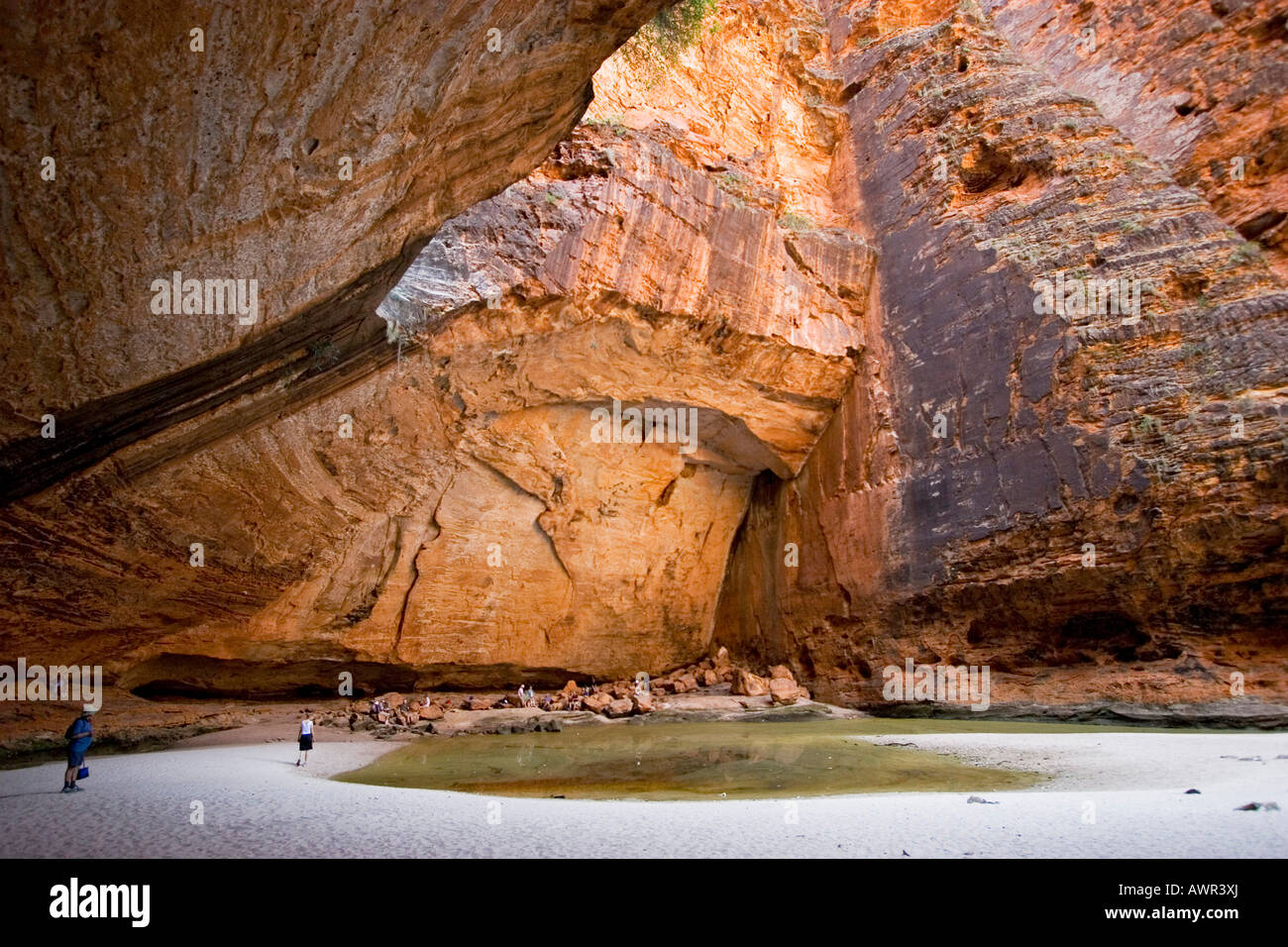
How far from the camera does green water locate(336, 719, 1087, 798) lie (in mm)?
6109

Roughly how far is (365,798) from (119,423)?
468cm

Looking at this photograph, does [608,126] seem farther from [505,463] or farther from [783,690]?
[783,690]

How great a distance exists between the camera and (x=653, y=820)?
13.7 ft

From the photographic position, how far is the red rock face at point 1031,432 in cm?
1034

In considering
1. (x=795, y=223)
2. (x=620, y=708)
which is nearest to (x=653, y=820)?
(x=620, y=708)

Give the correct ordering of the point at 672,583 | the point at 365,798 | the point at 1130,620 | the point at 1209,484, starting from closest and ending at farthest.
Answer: the point at 365,798 → the point at 1209,484 → the point at 1130,620 → the point at 672,583

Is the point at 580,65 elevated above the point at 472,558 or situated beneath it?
elevated above

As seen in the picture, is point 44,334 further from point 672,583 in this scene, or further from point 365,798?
point 672,583

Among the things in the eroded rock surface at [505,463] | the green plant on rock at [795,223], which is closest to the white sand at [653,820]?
the eroded rock surface at [505,463]

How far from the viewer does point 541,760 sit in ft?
27.9

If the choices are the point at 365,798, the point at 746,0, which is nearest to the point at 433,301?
the point at 365,798

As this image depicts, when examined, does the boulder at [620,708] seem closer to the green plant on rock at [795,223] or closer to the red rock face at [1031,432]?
the red rock face at [1031,432]

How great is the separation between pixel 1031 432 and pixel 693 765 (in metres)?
8.42

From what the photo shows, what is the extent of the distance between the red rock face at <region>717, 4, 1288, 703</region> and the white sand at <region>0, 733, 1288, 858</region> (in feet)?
15.9
